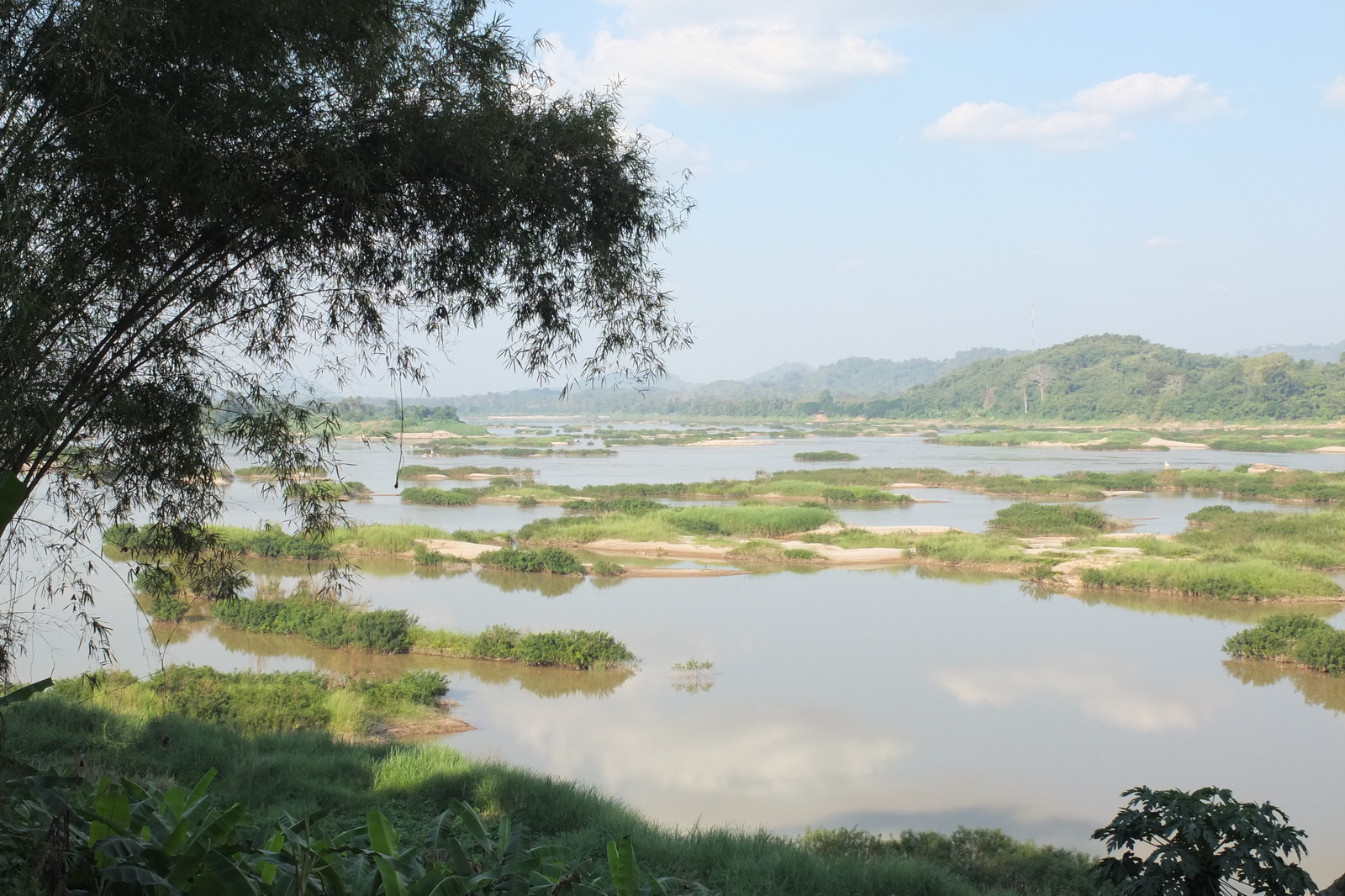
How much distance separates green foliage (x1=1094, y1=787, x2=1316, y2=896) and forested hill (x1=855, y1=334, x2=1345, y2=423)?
55.3 m

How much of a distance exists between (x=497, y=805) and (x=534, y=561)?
10878 mm

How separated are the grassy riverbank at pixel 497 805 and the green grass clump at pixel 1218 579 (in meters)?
9.80

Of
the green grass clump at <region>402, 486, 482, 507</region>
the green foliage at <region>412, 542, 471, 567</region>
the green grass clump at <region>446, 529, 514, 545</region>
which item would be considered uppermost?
the green grass clump at <region>402, 486, 482, 507</region>

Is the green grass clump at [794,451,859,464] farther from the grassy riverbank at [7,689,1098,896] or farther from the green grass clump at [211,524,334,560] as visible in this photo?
the grassy riverbank at [7,689,1098,896]

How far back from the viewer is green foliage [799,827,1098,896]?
4.93 metres

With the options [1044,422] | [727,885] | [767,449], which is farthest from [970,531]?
[1044,422]

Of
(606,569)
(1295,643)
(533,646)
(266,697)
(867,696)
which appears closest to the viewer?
(266,697)

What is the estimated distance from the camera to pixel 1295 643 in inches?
412

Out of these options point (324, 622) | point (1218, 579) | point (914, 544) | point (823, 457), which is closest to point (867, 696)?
point (324, 622)

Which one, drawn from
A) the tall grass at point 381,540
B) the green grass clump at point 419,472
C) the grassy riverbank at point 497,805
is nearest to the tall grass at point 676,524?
the tall grass at point 381,540

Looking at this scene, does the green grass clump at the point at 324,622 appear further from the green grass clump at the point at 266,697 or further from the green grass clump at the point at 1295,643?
the green grass clump at the point at 1295,643

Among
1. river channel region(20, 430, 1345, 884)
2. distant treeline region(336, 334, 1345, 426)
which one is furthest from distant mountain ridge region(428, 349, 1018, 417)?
river channel region(20, 430, 1345, 884)

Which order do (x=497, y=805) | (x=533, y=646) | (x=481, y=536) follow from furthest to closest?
(x=481, y=536)
(x=533, y=646)
(x=497, y=805)

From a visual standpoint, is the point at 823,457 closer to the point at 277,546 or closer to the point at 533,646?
the point at 277,546
